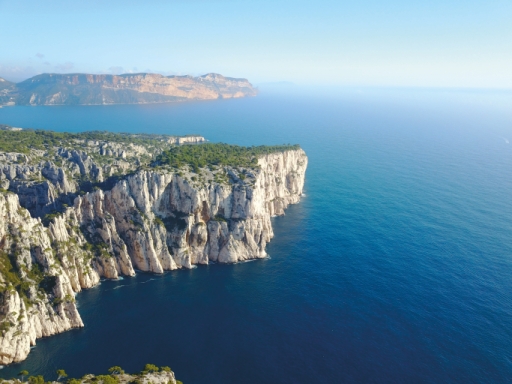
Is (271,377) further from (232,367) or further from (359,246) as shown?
(359,246)

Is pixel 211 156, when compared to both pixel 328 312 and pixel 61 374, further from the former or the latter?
pixel 61 374

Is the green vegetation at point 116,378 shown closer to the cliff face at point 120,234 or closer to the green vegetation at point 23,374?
the green vegetation at point 23,374

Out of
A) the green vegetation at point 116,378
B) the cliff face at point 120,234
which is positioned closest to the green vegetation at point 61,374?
the green vegetation at point 116,378

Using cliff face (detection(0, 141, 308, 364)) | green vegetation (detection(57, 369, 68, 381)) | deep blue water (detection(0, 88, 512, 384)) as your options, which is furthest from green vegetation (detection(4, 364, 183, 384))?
cliff face (detection(0, 141, 308, 364))

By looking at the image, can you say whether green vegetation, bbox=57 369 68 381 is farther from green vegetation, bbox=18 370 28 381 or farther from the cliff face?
the cliff face

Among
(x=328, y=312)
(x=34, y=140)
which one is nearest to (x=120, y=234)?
(x=328, y=312)

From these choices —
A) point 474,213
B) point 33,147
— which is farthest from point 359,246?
point 33,147

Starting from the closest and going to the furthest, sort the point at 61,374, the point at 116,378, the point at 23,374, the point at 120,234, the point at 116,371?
the point at 116,378, the point at 116,371, the point at 61,374, the point at 23,374, the point at 120,234
